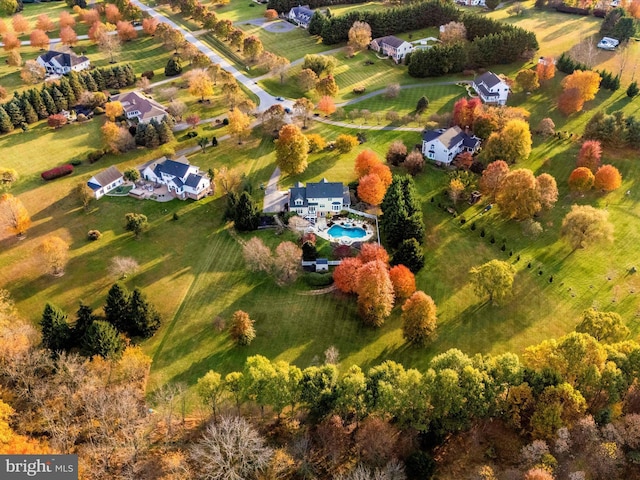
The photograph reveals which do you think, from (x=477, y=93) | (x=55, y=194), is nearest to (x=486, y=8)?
(x=477, y=93)

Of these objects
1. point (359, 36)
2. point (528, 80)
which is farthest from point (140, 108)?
point (528, 80)

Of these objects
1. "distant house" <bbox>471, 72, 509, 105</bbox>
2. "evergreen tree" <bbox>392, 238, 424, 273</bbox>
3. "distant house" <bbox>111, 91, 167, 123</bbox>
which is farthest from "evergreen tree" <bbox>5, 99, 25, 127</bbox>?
"distant house" <bbox>471, 72, 509, 105</bbox>

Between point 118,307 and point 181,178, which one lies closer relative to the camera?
point 118,307

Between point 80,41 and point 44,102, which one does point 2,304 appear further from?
point 80,41

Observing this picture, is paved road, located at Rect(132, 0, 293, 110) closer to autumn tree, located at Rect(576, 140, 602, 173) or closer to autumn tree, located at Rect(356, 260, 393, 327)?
autumn tree, located at Rect(356, 260, 393, 327)

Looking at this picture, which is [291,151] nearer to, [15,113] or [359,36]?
[359,36]

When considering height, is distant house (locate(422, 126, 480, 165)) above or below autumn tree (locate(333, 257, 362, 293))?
above
